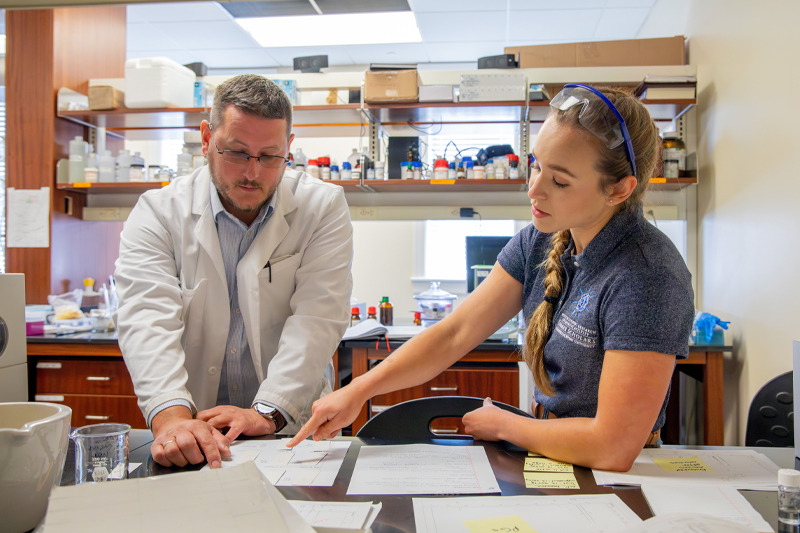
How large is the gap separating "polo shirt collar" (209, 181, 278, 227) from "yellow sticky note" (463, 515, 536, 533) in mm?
937

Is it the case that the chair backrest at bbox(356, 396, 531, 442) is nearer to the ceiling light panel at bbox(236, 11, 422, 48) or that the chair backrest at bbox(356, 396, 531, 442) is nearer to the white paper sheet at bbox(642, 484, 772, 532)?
the white paper sheet at bbox(642, 484, 772, 532)

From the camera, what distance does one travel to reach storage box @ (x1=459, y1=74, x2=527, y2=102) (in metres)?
2.87

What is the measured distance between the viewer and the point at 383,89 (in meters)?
2.87

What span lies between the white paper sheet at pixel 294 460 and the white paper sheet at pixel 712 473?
0.39 meters

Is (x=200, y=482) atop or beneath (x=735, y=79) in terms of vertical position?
beneath

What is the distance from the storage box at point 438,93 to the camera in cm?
285

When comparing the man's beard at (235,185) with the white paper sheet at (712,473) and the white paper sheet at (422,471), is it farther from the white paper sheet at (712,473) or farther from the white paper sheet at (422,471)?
the white paper sheet at (712,473)

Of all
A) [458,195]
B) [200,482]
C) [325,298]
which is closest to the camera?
[200,482]

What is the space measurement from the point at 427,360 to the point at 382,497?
44 centimetres

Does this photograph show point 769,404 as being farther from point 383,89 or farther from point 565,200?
point 383,89

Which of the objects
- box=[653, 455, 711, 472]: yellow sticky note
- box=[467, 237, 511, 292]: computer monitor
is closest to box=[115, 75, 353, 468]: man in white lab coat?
box=[653, 455, 711, 472]: yellow sticky note

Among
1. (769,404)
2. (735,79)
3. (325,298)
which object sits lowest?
(769,404)

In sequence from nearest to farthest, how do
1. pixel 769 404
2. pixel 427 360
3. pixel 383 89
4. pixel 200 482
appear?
pixel 200 482 < pixel 427 360 < pixel 769 404 < pixel 383 89

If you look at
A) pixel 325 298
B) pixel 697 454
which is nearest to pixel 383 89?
pixel 325 298
